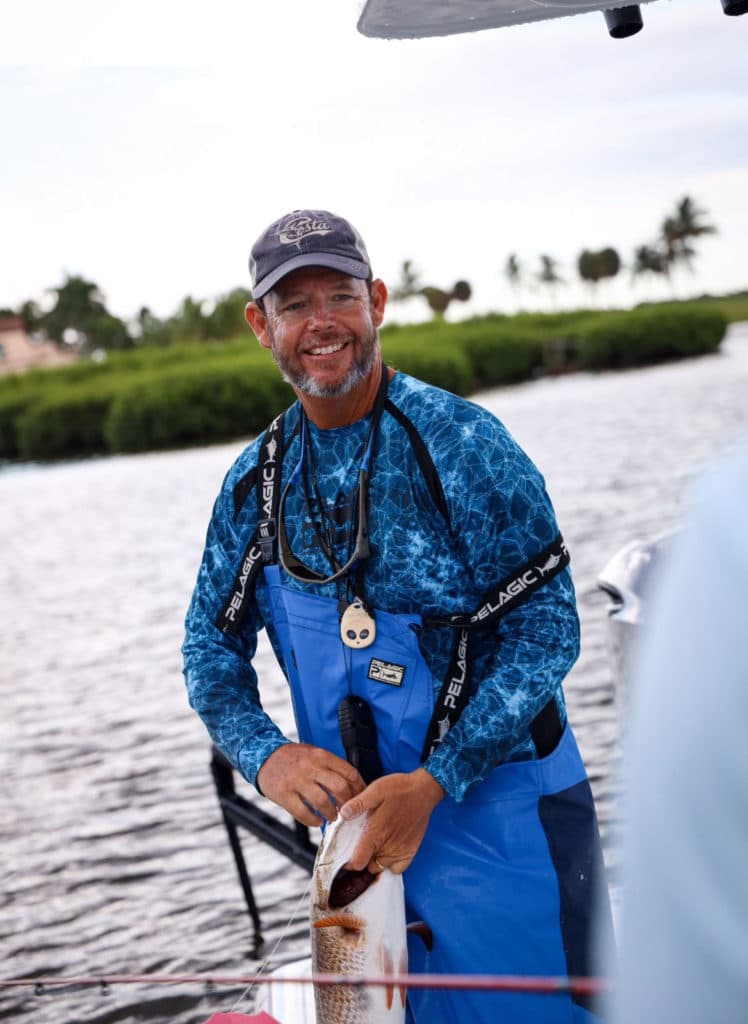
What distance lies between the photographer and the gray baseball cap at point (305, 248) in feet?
8.81

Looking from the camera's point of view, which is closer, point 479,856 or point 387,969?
point 387,969

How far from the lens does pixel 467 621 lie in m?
2.55

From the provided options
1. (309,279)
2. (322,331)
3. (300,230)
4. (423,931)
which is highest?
(300,230)

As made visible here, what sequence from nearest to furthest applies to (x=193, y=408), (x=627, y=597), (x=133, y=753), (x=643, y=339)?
1. (x=627, y=597)
2. (x=133, y=753)
3. (x=193, y=408)
4. (x=643, y=339)

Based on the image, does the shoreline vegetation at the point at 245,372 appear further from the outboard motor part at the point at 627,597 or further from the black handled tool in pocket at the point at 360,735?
the black handled tool in pocket at the point at 360,735

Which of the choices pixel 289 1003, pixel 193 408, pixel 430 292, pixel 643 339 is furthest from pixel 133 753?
pixel 430 292

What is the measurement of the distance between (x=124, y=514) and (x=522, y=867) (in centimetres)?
2441

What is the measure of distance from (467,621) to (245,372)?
2132 inches

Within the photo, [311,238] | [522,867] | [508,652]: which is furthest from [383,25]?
[522,867]

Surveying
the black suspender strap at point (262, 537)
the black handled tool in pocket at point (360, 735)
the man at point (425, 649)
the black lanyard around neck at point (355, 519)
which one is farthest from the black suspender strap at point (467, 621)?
the black suspender strap at point (262, 537)

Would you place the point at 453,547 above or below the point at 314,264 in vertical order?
below

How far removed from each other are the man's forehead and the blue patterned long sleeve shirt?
25 cm

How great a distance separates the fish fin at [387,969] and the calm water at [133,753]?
48.4 inches

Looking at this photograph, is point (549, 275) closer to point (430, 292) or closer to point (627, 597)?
point (430, 292)
